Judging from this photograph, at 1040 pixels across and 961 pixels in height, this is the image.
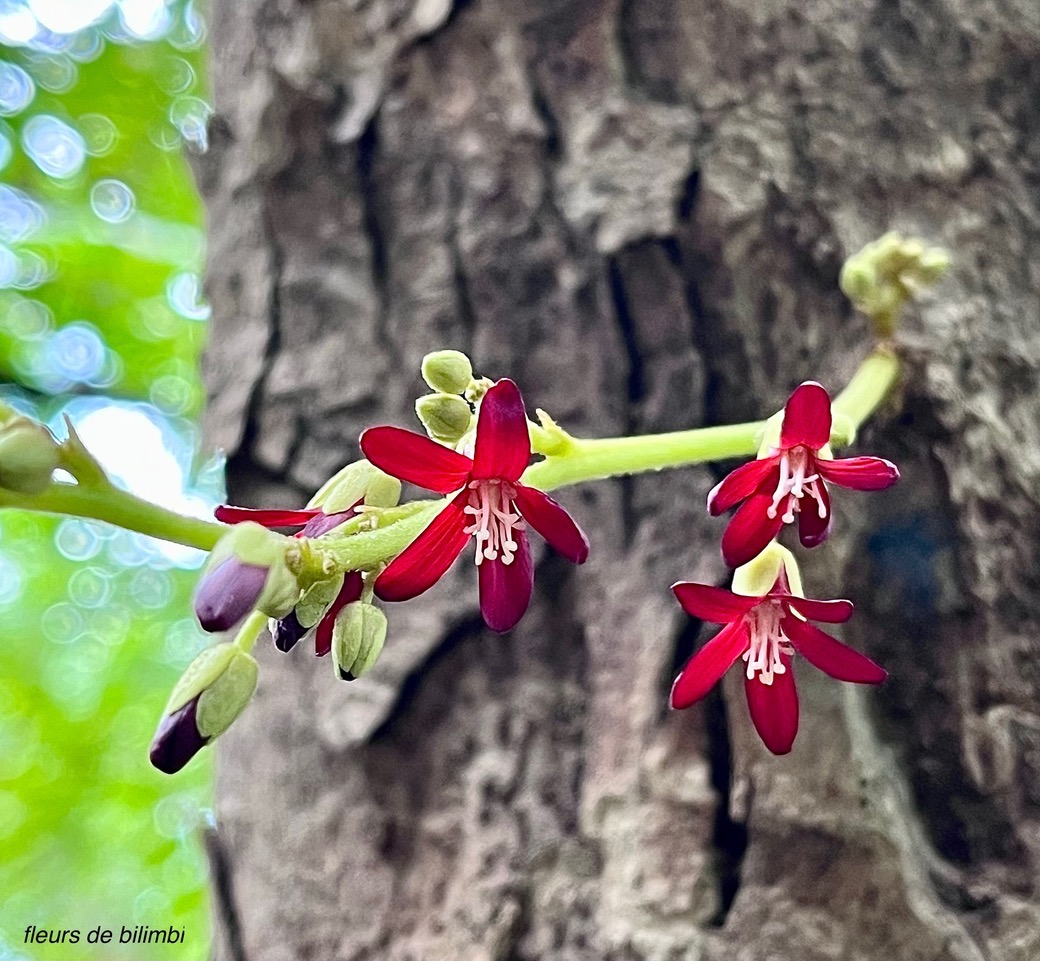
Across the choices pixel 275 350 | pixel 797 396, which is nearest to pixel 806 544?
pixel 797 396

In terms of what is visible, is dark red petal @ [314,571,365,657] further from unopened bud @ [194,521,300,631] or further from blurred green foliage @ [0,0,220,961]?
blurred green foliage @ [0,0,220,961]

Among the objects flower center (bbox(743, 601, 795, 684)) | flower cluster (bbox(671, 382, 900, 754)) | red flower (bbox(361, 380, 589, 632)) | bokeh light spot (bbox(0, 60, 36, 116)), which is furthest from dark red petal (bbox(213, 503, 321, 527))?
bokeh light spot (bbox(0, 60, 36, 116))

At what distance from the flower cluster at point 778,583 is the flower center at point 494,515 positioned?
154 mm

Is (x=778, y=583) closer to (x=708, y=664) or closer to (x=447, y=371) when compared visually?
(x=708, y=664)

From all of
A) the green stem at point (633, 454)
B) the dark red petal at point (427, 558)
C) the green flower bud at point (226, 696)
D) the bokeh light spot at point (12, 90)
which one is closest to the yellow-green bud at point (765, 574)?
the green stem at point (633, 454)

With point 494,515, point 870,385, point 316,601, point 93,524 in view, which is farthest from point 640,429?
point 93,524

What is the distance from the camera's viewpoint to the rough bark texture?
3.90ft

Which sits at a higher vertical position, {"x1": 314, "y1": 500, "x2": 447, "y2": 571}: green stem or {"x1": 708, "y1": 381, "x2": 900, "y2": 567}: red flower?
{"x1": 314, "y1": 500, "x2": 447, "y2": 571}: green stem

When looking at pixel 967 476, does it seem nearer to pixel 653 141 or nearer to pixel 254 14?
pixel 653 141

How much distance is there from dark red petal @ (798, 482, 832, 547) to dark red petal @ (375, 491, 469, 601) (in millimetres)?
296

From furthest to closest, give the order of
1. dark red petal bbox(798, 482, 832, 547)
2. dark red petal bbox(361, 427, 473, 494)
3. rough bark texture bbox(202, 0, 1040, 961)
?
rough bark texture bbox(202, 0, 1040, 961) < dark red petal bbox(798, 482, 832, 547) < dark red petal bbox(361, 427, 473, 494)

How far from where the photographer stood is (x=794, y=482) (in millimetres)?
830

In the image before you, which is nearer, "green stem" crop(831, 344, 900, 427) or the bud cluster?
the bud cluster

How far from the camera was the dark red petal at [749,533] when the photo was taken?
803mm
